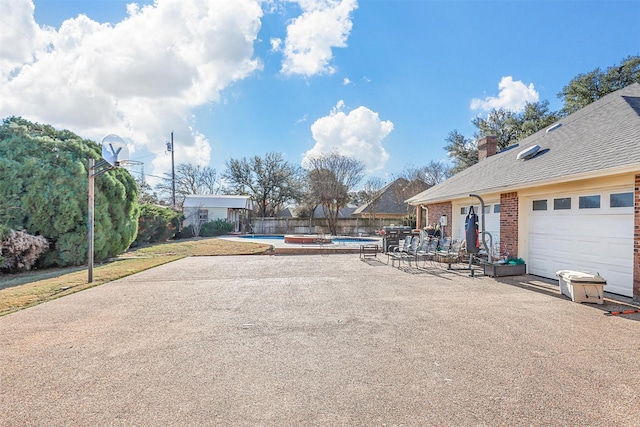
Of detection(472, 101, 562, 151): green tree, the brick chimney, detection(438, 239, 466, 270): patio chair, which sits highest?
detection(472, 101, 562, 151): green tree

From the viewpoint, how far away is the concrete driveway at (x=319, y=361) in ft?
7.80

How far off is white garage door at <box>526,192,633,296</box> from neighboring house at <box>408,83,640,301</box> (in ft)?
0.06

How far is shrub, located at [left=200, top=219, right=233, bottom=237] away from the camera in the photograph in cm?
2570

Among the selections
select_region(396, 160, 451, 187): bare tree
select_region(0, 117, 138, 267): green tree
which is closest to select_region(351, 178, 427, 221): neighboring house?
select_region(396, 160, 451, 187): bare tree

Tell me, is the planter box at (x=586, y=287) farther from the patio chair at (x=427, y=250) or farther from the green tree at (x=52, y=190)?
the green tree at (x=52, y=190)

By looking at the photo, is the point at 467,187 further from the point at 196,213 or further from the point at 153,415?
the point at 196,213

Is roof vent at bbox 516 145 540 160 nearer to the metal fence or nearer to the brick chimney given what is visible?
the brick chimney

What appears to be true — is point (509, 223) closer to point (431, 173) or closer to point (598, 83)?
point (598, 83)

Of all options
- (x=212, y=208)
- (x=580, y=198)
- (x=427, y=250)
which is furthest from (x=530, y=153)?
(x=212, y=208)

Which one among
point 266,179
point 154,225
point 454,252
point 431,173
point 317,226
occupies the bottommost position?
point 454,252

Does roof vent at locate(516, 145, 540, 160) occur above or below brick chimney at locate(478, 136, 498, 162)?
below

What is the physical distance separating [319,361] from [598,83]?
24.6 meters

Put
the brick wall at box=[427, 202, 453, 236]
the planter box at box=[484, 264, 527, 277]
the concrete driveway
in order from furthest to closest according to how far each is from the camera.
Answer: the brick wall at box=[427, 202, 453, 236], the planter box at box=[484, 264, 527, 277], the concrete driveway

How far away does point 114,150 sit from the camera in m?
7.90
